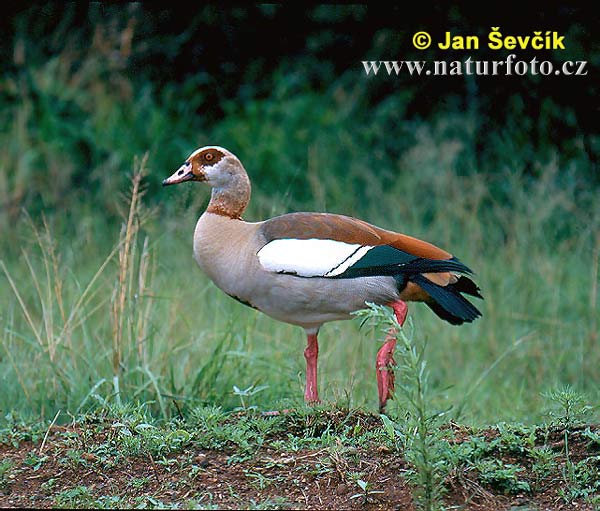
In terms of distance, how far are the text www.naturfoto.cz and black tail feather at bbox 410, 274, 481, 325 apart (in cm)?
492

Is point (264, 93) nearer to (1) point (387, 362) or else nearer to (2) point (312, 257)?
(2) point (312, 257)

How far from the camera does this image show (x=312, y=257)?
4215 mm

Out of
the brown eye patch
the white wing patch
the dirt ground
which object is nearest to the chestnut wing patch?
the white wing patch

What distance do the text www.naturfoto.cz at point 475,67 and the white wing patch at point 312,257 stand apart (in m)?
5.02

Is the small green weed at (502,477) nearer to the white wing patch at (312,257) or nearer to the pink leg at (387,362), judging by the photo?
the pink leg at (387,362)

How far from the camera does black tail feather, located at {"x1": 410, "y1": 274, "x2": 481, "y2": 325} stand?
416cm

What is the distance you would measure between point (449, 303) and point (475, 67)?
5454 millimetres

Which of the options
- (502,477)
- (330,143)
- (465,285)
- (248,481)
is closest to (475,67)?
(330,143)

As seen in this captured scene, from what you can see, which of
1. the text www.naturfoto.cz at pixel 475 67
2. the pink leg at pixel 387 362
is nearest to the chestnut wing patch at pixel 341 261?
the pink leg at pixel 387 362

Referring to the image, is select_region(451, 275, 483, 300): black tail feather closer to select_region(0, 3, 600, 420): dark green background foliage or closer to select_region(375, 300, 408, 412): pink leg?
select_region(375, 300, 408, 412): pink leg

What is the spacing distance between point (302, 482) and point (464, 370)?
9.18 ft

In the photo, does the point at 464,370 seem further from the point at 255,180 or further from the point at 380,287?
the point at 255,180

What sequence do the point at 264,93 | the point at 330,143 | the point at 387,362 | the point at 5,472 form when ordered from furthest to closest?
the point at 264,93 → the point at 330,143 → the point at 387,362 → the point at 5,472

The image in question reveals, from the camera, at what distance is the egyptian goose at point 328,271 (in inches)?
165
